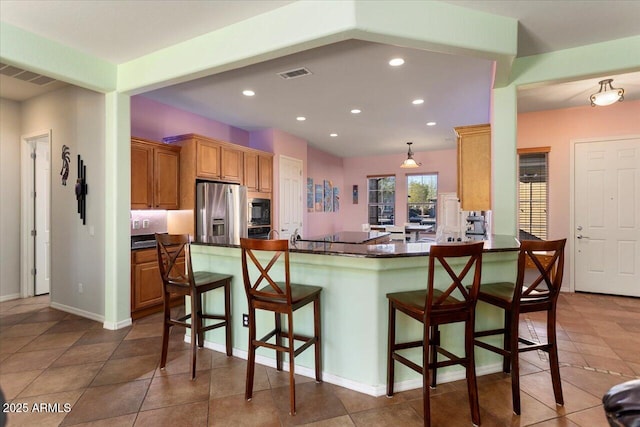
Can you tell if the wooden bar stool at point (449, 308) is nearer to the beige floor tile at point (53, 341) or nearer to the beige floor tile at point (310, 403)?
the beige floor tile at point (310, 403)

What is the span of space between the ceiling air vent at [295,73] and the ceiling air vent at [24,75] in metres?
2.56

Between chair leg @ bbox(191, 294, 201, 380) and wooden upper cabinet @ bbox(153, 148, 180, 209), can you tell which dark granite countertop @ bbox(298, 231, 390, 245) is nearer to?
chair leg @ bbox(191, 294, 201, 380)

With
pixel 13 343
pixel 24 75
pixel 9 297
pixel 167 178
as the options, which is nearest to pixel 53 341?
pixel 13 343

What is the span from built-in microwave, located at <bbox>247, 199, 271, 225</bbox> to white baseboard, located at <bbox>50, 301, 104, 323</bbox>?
239 cm

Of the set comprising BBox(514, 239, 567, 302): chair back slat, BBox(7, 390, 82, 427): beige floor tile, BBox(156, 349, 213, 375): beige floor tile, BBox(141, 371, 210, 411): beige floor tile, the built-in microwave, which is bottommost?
BBox(7, 390, 82, 427): beige floor tile

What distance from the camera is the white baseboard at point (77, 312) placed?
369 cm

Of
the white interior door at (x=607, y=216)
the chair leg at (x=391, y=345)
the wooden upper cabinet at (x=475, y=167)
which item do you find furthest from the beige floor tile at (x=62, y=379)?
the white interior door at (x=607, y=216)

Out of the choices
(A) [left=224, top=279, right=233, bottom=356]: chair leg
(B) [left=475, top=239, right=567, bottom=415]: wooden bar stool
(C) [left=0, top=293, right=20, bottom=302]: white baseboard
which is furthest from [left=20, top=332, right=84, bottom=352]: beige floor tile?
(B) [left=475, top=239, right=567, bottom=415]: wooden bar stool

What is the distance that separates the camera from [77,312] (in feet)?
12.8

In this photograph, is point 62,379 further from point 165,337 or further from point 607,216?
point 607,216

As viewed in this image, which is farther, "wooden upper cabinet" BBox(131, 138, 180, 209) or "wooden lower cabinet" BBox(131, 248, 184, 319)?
"wooden upper cabinet" BBox(131, 138, 180, 209)

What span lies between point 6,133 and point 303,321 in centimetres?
501

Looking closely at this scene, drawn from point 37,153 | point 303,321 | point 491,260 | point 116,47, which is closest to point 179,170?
point 116,47

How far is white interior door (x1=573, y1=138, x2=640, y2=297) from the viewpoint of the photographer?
14.9 feet
